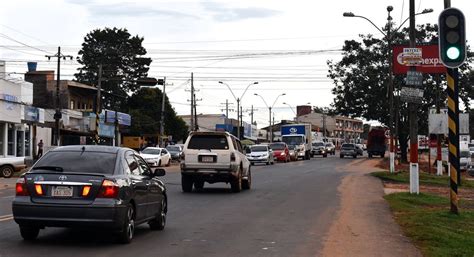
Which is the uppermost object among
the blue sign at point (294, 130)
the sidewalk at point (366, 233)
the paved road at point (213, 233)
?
the blue sign at point (294, 130)

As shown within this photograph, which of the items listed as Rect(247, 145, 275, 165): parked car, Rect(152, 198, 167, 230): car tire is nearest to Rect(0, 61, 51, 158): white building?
Rect(247, 145, 275, 165): parked car

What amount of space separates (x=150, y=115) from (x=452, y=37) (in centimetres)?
7746

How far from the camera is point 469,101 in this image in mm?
56250

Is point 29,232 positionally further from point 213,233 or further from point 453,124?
point 453,124

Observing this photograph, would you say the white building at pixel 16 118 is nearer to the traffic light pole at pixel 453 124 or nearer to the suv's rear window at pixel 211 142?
the suv's rear window at pixel 211 142

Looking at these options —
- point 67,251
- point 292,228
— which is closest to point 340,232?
point 292,228

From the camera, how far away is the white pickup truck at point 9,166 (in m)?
30.6

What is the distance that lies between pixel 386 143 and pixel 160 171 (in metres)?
69.3

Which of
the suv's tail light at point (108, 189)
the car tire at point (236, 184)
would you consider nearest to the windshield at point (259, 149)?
the car tire at point (236, 184)

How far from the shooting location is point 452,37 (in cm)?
1348

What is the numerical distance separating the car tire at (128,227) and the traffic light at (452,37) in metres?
7.41

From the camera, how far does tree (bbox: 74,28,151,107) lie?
84.6 meters

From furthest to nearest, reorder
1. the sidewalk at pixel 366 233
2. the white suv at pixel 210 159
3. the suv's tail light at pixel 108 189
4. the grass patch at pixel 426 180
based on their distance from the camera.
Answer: the grass patch at pixel 426 180
the white suv at pixel 210 159
the sidewalk at pixel 366 233
the suv's tail light at pixel 108 189

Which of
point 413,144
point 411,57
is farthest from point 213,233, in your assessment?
point 413,144
